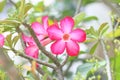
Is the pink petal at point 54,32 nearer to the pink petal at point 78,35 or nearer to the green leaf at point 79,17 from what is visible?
the pink petal at point 78,35

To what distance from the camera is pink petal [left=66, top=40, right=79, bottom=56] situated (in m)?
0.71

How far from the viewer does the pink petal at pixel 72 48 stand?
2.32ft

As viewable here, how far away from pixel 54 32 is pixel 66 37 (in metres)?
0.04

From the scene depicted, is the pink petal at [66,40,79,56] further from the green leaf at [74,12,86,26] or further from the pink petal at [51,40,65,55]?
the green leaf at [74,12,86,26]

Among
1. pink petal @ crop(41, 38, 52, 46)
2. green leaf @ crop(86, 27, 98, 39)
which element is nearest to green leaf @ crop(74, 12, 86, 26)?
green leaf @ crop(86, 27, 98, 39)

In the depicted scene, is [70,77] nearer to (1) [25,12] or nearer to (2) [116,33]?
(2) [116,33]

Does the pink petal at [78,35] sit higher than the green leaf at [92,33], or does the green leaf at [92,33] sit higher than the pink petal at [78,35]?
the pink petal at [78,35]

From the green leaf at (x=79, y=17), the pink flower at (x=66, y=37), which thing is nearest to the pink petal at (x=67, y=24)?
the pink flower at (x=66, y=37)

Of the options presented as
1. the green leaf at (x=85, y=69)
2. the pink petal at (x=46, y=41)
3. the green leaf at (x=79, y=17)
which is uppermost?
the green leaf at (x=79, y=17)

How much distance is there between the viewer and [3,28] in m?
0.67

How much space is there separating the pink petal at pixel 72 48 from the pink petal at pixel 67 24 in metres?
0.03

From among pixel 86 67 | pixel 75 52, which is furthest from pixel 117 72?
pixel 75 52

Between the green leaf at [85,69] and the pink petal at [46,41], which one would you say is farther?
the green leaf at [85,69]

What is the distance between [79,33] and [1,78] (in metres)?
0.18
